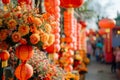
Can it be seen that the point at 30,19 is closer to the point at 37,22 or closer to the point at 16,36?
the point at 37,22

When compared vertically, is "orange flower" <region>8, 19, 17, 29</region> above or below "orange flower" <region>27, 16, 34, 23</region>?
below

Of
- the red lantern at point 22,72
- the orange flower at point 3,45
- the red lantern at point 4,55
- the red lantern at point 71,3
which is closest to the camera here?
the orange flower at point 3,45

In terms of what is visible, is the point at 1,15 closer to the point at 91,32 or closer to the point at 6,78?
the point at 6,78

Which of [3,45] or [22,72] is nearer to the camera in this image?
[3,45]

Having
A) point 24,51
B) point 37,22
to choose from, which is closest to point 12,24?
point 37,22

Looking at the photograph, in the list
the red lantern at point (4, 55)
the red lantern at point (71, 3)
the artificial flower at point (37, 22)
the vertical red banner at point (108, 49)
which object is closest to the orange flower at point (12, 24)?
the artificial flower at point (37, 22)

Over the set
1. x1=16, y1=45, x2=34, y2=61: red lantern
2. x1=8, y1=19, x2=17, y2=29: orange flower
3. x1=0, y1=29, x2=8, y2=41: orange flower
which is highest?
x1=8, y1=19, x2=17, y2=29: orange flower

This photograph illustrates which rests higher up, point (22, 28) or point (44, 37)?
point (22, 28)

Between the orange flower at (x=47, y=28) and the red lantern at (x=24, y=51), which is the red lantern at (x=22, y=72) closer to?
the red lantern at (x=24, y=51)

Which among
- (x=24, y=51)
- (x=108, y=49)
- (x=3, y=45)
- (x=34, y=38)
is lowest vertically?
(x=108, y=49)

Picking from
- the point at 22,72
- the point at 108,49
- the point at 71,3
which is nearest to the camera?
the point at 22,72

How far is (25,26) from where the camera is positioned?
679 centimetres

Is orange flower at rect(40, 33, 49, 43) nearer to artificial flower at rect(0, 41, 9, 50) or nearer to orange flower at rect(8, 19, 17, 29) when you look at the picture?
orange flower at rect(8, 19, 17, 29)

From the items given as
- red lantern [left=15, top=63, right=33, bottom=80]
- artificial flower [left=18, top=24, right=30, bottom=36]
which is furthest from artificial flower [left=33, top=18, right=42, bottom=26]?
red lantern [left=15, top=63, right=33, bottom=80]
